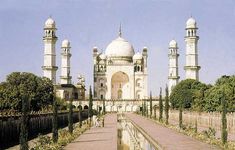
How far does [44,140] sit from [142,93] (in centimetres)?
4871

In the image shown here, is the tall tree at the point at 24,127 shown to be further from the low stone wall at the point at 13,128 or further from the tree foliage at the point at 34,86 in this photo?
the tree foliage at the point at 34,86

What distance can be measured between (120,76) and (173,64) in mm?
7917

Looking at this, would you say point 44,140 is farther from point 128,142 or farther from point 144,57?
point 144,57

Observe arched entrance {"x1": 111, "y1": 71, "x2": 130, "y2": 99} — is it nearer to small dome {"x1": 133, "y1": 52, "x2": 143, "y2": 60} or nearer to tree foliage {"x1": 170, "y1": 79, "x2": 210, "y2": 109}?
small dome {"x1": 133, "y1": 52, "x2": 143, "y2": 60}

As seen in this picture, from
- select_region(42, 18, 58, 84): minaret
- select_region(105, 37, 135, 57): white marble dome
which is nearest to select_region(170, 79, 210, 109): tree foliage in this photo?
select_region(42, 18, 58, 84): minaret

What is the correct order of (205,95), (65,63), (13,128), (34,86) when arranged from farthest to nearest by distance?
(65,63) < (34,86) < (205,95) < (13,128)

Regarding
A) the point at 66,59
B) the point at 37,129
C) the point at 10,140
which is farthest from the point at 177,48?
the point at 10,140

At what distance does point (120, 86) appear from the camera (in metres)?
64.5

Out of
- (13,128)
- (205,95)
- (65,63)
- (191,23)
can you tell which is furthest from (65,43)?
(13,128)

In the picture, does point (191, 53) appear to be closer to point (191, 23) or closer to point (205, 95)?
point (191, 23)

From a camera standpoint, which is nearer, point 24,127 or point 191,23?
point 24,127

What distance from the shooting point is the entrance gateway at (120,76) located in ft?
192

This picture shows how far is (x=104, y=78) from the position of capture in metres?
62.1

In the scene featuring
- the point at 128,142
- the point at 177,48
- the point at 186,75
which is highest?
the point at 177,48
